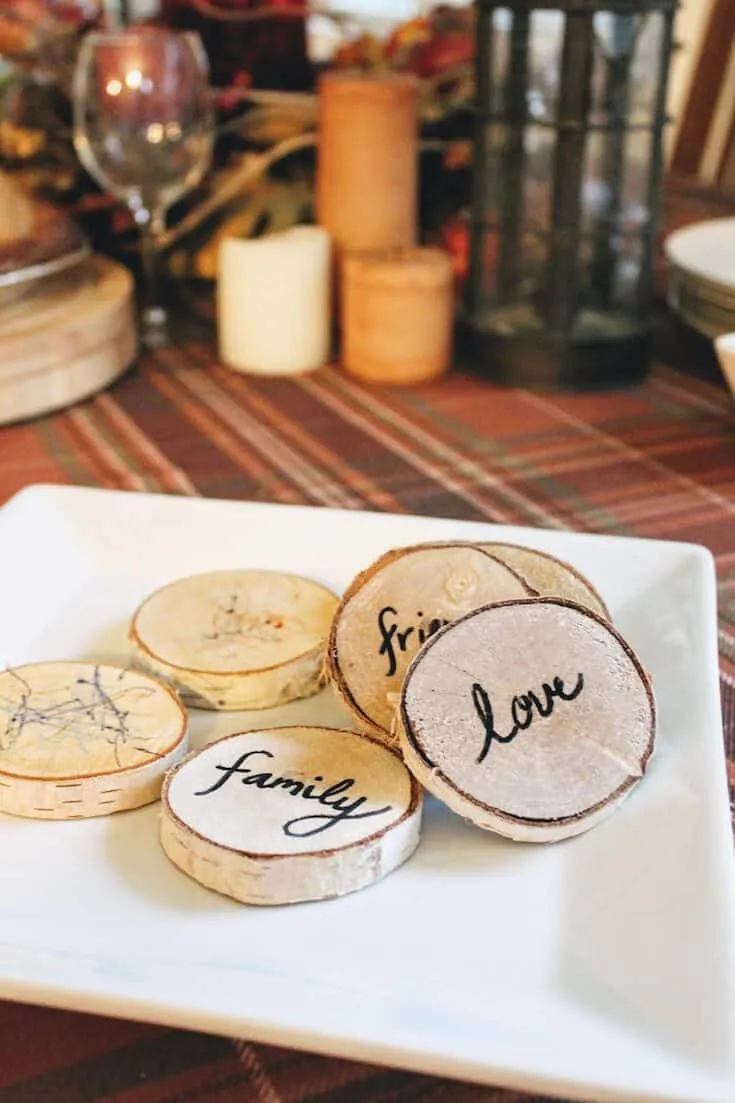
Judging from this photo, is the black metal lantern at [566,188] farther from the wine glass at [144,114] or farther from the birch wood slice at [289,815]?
the birch wood slice at [289,815]

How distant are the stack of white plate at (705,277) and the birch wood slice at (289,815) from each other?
0.61 metres

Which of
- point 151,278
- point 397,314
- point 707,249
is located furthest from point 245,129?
point 707,249

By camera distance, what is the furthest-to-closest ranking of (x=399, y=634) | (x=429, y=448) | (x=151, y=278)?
1. (x=151, y=278)
2. (x=429, y=448)
3. (x=399, y=634)

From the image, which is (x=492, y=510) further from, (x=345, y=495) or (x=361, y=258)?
(x=361, y=258)

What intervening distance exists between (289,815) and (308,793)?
0.02 metres

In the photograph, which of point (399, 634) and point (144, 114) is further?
point (144, 114)

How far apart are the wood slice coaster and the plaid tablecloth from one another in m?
0.02

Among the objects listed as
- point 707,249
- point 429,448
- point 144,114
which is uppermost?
point 144,114

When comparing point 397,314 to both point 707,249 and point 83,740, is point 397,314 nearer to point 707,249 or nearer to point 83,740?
point 707,249

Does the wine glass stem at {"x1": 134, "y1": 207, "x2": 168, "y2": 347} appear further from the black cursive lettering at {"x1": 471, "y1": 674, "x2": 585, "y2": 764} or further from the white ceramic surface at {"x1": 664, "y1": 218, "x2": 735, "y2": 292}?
the black cursive lettering at {"x1": 471, "y1": 674, "x2": 585, "y2": 764}

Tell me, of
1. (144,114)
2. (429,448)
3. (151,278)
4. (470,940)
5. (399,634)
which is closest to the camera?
(470,940)

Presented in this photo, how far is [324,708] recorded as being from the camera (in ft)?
1.85

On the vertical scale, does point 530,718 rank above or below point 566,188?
below

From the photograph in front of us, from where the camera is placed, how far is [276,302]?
3.43 ft
